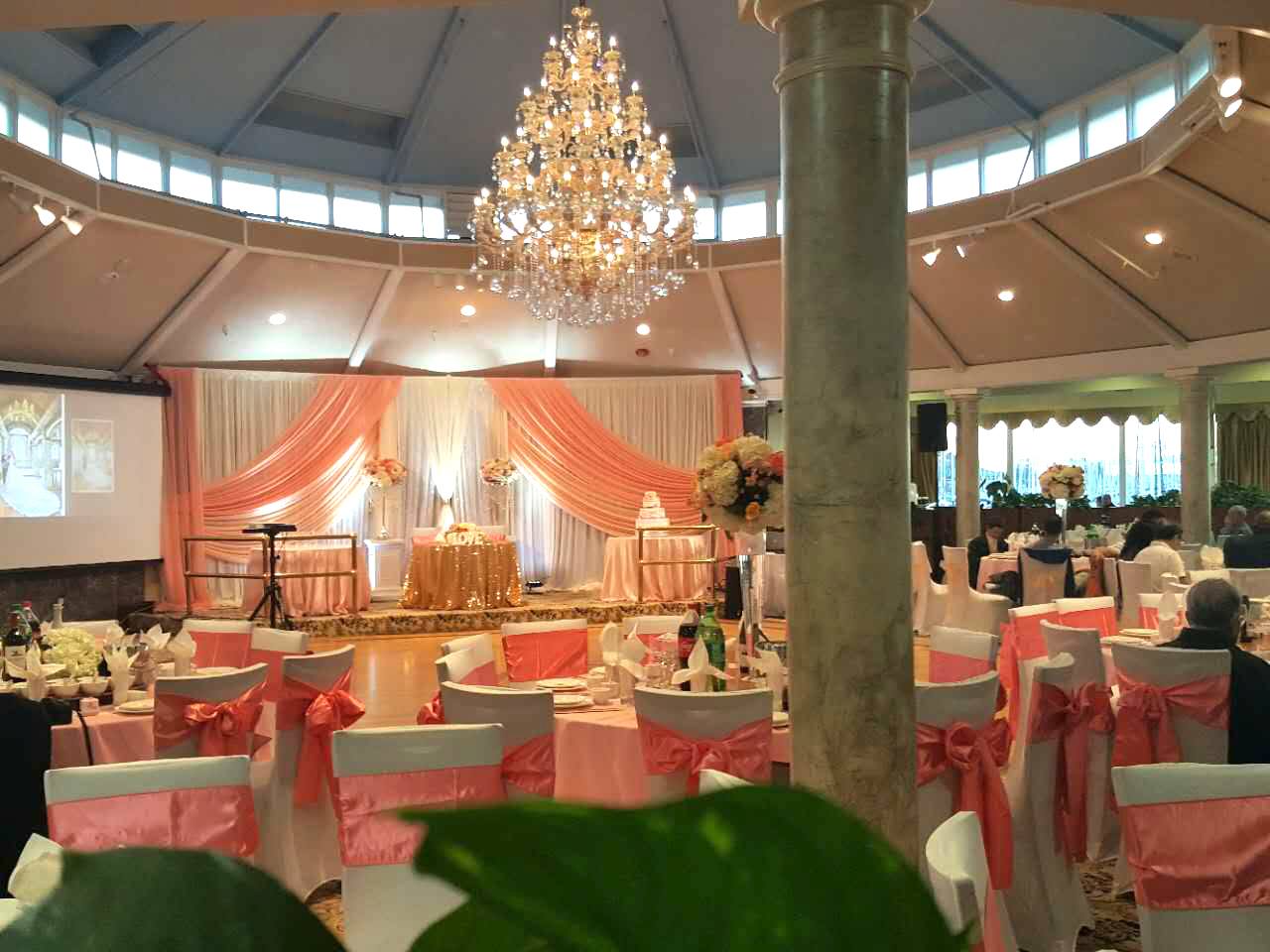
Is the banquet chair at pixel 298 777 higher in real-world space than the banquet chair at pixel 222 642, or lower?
lower

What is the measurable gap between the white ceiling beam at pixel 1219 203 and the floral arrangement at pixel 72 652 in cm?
936

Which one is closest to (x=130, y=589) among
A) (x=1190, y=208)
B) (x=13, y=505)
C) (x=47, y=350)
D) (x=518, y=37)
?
(x=13, y=505)

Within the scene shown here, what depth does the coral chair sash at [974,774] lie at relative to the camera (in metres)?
3.64

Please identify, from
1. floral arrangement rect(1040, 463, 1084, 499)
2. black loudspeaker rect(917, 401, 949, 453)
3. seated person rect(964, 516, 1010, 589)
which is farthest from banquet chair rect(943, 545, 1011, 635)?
black loudspeaker rect(917, 401, 949, 453)

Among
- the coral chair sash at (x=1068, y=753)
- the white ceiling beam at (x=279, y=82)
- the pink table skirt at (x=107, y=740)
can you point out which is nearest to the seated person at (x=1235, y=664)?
the coral chair sash at (x=1068, y=753)

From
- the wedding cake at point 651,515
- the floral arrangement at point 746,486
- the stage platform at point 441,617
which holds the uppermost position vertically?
the floral arrangement at point 746,486

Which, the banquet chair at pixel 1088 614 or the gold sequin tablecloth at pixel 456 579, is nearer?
the banquet chair at pixel 1088 614

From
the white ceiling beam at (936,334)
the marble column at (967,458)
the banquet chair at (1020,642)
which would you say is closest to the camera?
the banquet chair at (1020,642)

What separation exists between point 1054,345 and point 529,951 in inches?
566

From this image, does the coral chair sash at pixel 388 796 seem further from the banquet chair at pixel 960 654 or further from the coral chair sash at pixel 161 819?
the banquet chair at pixel 960 654

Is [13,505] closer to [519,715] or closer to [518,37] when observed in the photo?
[518,37]

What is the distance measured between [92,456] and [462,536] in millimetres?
3825

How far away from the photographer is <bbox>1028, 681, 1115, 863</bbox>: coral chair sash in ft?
13.9

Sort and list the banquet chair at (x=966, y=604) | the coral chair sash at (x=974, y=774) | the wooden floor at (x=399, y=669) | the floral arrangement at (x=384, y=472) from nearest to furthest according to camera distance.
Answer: the coral chair sash at (x=974, y=774) → the banquet chair at (x=966, y=604) → the wooden floor at (x=399, y=669) → the floral arrangement at (x=384, y=472)
